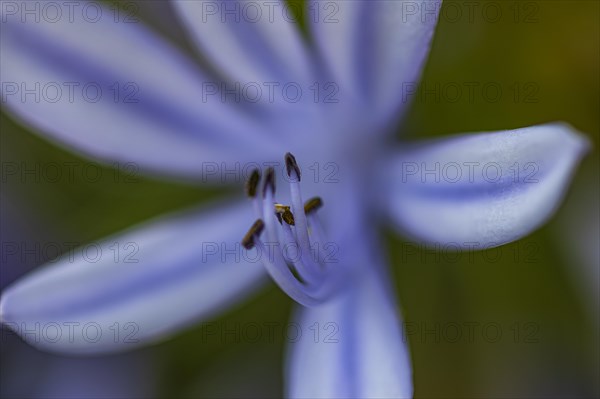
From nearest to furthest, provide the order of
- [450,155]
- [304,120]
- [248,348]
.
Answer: [450,155]
[304,120]
[248,348]

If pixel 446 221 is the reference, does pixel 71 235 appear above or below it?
above

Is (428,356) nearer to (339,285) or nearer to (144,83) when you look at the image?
(339,285)

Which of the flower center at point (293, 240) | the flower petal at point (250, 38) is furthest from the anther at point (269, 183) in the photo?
the flower petal at point (250, 38)

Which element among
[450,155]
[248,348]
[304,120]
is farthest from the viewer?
[248,348]

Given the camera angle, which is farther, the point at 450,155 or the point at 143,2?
the point at 143,2

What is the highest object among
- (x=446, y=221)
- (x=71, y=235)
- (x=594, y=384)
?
(x=71, y=235)

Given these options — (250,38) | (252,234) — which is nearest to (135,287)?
(252,234)

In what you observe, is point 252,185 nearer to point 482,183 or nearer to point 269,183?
point 269,183

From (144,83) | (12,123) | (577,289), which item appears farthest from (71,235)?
(577,289)
